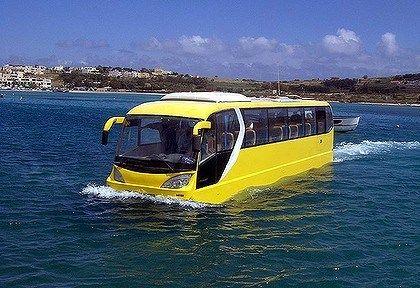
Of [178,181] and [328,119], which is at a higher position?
[328,119]

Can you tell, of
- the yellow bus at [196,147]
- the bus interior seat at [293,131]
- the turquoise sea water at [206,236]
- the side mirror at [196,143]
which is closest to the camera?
the turquoise sea water at [206,236]

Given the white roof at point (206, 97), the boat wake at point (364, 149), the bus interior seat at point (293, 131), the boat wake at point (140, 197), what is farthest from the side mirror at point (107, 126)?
the boat wake at point (364, 149)

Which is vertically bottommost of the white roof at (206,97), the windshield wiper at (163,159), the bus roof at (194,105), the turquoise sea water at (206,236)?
the turquoise sea water at (206,236)

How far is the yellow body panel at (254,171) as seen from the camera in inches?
652

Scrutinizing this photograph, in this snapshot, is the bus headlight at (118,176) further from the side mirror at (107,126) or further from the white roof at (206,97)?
the white roof at (206,97)

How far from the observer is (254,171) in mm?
19984

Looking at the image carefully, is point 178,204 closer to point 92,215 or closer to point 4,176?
point 92,215

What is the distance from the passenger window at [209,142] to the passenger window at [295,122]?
22.0ft

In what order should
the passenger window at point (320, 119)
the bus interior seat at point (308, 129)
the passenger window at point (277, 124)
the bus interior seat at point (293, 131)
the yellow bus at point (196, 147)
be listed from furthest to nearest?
the passenger window at point (320, 119) < the bus interior seat at point (308, 129) < the bus interior seat at point (293, 131) < the passenger window at point (277, 124) < the yellow bus at point (196, 147)

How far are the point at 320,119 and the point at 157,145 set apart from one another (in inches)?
469

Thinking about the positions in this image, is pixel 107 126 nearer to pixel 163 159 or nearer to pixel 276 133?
pixel 163 159

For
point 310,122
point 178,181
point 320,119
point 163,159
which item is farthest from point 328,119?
point 178,181

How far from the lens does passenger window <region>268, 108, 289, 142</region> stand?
70.7ft

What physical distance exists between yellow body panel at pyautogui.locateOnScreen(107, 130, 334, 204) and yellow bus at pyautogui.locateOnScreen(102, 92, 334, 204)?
0.09ft
